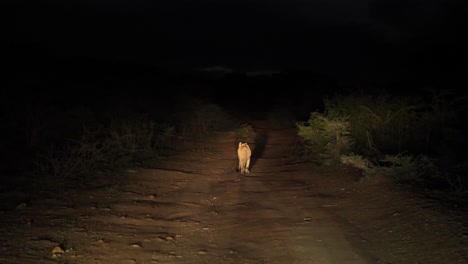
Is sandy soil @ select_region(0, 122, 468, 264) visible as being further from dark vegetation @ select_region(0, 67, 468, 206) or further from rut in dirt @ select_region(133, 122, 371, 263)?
dark vegetation @ select_region(0, 67, 468, 206)

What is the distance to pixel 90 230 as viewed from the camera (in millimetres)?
6879

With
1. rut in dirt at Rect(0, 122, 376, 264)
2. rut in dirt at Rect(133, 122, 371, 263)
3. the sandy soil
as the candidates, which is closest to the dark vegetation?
the sandy soil

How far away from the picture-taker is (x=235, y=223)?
24.7 feet

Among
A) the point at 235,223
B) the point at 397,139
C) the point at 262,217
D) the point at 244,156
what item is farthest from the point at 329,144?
the point at 235,223

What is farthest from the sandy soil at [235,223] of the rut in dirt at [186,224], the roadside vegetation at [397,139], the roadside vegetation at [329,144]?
the roadside vegetation at [329,144]

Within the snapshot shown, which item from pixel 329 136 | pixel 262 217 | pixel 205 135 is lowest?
pixel 262 217

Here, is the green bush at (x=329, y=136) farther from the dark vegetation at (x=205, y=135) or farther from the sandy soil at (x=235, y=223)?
the sandy soil at (x=235, y=223)

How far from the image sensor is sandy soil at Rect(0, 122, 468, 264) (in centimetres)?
593

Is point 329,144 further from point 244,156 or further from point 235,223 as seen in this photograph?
point 235,223

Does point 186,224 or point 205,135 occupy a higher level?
point 205,135

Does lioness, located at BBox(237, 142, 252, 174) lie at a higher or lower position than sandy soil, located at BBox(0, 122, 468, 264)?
higher

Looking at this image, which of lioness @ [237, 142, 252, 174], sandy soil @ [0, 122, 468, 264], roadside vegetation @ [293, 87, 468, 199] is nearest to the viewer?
sandy soil @ [0, 122, 468, 264]

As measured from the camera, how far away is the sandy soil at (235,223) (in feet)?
19.4

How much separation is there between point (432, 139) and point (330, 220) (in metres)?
6.13
